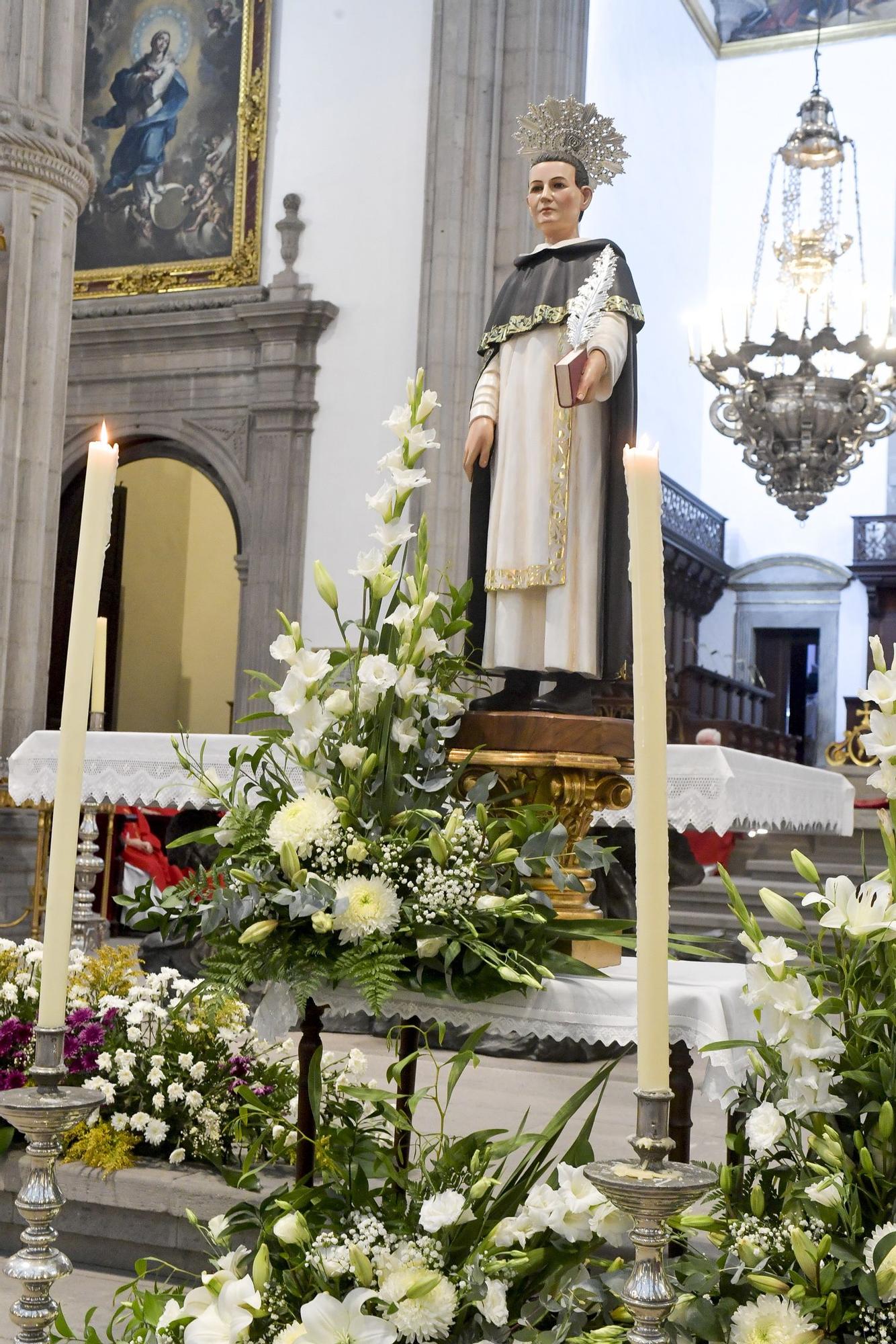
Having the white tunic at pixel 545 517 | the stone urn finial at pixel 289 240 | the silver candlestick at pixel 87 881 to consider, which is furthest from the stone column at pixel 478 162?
the white tunic at pixel 545 517

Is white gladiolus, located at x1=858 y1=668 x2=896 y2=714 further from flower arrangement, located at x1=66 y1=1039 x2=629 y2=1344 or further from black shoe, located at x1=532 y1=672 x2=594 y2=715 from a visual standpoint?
black shoe, located at x1=532 y1=672 x2=594 y2=715

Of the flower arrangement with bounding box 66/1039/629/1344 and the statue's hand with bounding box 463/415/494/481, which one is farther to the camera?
the statue's hand with bounding box 463/415/494/481

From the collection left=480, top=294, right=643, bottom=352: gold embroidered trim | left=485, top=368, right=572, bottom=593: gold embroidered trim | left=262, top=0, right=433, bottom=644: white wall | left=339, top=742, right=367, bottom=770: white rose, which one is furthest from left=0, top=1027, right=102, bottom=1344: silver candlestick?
left=262, top=0, right=433, bottom=644: white wall

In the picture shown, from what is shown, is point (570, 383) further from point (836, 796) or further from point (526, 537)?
point (836, 796)

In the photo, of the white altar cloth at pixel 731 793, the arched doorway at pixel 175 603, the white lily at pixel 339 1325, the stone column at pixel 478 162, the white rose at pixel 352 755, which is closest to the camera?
the white lily at pixel 339 1325

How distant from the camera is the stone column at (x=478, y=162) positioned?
414 inches

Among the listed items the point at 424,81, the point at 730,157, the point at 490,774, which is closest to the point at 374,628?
the point at 490,774

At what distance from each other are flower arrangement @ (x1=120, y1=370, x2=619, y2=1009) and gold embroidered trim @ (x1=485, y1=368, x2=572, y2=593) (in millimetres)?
547

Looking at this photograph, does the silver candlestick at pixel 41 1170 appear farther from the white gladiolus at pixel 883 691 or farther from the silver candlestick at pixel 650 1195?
the white gladiolus at pixel 883 691

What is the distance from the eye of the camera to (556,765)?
2572 millimetres

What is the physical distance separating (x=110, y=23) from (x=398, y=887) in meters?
13.1

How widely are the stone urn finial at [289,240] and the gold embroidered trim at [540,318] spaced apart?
30.1ft

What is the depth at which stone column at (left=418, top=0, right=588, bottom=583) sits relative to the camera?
10516 mm

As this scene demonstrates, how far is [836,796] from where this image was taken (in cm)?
579
